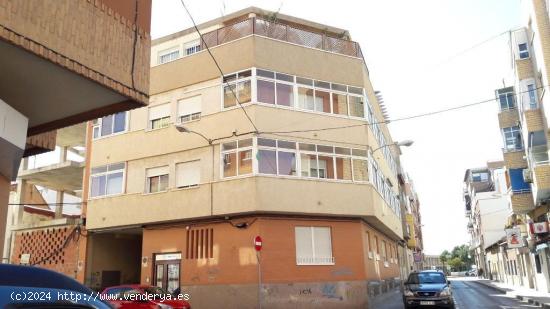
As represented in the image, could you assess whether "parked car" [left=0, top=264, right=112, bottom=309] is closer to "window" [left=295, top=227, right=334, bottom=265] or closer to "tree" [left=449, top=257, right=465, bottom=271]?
"window" [left=295, top=227, right=334, bottom=265]

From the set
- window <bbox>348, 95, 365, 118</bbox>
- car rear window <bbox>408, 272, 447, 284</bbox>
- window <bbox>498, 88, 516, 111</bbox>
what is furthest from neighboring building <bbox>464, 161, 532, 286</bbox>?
car rear window <bbox>408, 272, 447, 284</bbox>

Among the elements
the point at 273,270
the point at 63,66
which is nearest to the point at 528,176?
the point at 273,270

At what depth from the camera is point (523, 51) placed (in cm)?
2650

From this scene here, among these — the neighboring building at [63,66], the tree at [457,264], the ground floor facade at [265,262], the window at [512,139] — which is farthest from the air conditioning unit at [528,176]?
the tree at [457,264]

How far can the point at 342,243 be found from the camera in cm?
2055

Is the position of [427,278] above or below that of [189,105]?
below

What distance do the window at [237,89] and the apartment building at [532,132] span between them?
1249 centimetres

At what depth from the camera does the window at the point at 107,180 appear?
23.2 meters

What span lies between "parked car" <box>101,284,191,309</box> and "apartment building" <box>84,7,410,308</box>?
169 inches

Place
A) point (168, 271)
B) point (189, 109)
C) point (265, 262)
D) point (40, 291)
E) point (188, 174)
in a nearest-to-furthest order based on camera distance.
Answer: point (40, 291), point (265, 262), point (168, 271), point (188, 174), point (189, 109)

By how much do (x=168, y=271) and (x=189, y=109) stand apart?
297 inches

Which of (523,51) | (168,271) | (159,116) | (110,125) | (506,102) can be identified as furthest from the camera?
(506,102)

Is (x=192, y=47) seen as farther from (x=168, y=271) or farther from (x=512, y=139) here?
(x=512, y=139)

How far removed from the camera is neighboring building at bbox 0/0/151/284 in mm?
7746
